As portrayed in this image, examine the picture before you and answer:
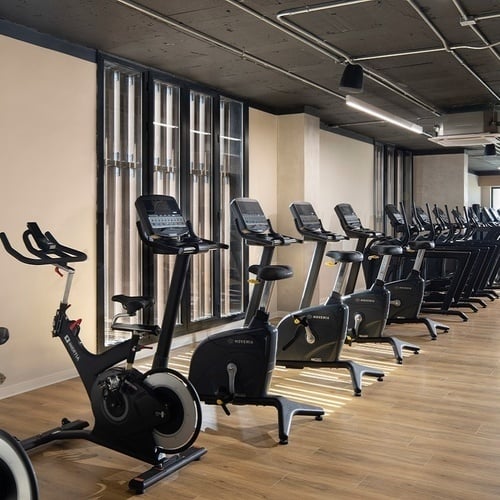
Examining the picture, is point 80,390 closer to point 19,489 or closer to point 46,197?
point 46,197

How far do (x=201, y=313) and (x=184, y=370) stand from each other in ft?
5.28

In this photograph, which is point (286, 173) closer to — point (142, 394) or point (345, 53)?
point (345, 53)

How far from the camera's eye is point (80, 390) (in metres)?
4.96

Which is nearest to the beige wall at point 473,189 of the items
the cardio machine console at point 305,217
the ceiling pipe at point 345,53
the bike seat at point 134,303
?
the ceiling pipe at point 345,53

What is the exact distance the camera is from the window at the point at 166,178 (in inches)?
234

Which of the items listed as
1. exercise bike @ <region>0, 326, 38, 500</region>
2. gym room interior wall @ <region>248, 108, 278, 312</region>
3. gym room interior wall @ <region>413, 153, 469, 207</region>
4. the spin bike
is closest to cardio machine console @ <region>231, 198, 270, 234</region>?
the spin bike

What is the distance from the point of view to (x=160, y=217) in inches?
148

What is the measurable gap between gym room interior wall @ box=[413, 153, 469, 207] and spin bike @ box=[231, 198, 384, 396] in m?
8.66

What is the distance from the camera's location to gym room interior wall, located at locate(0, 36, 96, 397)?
4.79m

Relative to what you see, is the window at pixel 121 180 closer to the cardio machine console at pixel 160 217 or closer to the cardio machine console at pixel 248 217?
the cardio machine console at pixel 248 217

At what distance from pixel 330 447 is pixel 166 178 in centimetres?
375

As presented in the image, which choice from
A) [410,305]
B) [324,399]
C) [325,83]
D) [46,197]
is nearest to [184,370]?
[324,399]

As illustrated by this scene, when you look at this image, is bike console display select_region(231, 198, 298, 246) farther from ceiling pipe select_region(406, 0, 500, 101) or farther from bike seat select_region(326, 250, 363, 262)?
ceiling pipe select_region(406, 0, 500, 101)

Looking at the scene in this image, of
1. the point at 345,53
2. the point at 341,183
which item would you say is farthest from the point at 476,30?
the point at 341,183
